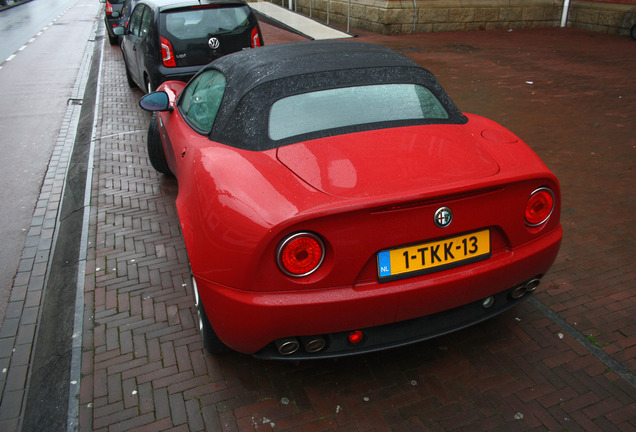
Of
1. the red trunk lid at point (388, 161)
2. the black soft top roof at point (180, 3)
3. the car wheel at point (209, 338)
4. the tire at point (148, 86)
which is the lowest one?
the car wheel at point (209, 338)

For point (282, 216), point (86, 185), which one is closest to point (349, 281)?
point (282, 216)

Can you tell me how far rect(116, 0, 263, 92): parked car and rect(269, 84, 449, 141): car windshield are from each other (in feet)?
15.8

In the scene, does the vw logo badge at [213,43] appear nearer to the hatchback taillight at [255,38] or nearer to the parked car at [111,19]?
the hatchback taillight at [255,38]

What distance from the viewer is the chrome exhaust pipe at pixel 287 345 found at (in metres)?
2.45

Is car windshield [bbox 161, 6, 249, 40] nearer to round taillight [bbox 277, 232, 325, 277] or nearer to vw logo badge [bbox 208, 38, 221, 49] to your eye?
vw logo badge [bbox 208, 38, 221, 49]

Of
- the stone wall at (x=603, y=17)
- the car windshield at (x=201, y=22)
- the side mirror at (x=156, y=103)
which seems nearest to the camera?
the side mirror at (x=156, y=103)

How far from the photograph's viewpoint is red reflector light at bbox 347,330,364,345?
2.49 meters

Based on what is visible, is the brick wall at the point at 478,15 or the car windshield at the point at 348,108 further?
the brick wall at the point at 478,15

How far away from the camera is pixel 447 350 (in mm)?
3029

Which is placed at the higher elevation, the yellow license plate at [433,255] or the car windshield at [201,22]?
the car windshield at [201,22]

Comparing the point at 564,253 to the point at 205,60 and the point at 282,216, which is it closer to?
the point at 282,216

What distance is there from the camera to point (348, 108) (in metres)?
Answer: 3.00

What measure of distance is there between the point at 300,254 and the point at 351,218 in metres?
0.27

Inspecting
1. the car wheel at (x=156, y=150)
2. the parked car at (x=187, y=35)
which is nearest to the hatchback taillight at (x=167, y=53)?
the parked car at (x=187, y=35)
